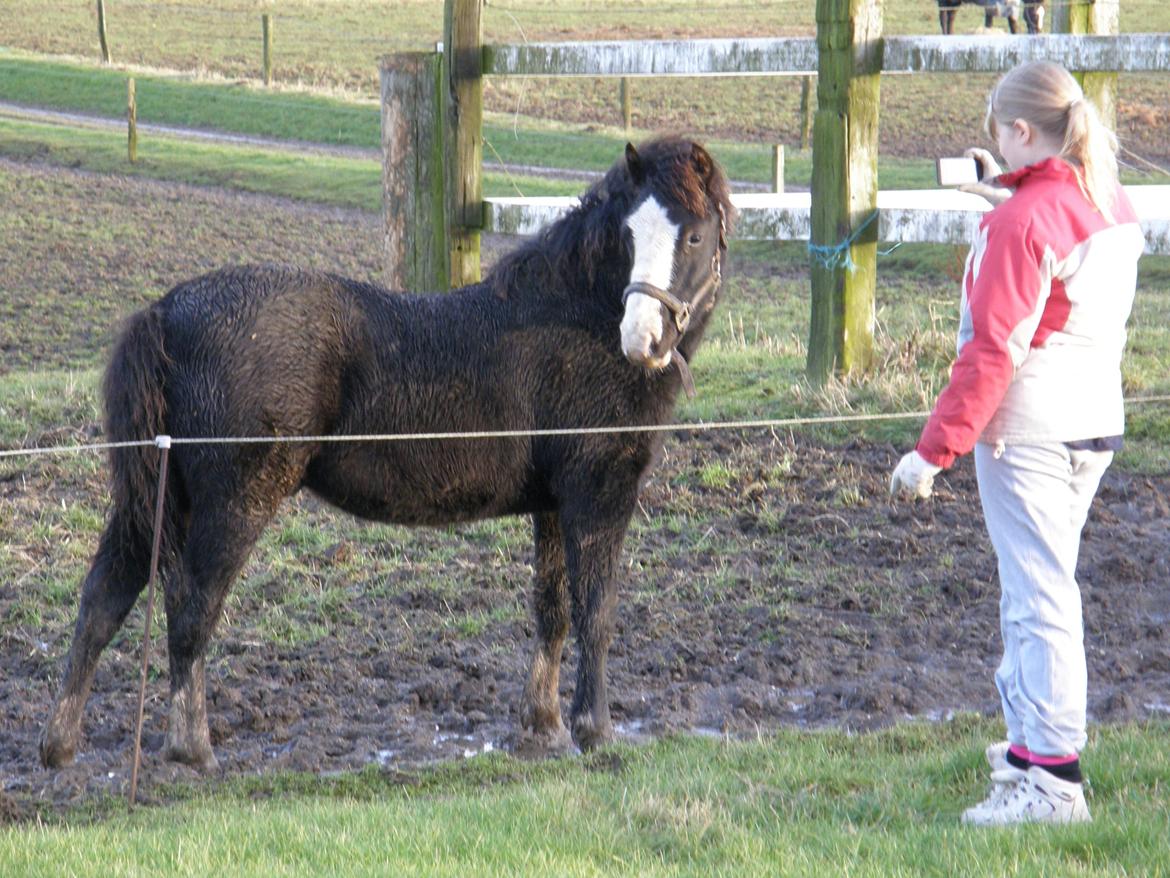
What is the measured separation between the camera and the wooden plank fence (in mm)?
8281

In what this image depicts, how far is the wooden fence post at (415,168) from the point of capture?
28.8ft

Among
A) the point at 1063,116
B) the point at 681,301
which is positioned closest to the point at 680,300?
the point at 681,301

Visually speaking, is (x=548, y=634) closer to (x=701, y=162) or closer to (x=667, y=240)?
(x=667, y=240)

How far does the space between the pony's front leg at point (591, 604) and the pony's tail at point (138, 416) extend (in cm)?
145

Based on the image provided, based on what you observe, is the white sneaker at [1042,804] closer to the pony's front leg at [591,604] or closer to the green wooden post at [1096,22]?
the pony's front leg at [591,604]

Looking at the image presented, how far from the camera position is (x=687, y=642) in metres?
6.14

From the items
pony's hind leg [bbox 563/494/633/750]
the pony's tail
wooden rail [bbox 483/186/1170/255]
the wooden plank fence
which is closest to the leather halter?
pony's hind leg [bbox 563/494/633/750]

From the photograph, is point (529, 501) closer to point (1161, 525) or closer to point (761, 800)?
point (761, 800)

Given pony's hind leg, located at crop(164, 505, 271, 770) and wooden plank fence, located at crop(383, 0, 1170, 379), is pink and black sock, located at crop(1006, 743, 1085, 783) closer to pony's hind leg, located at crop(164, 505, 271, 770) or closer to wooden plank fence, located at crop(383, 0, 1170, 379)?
pony's hind leg, located at crop(164, 505, 271, 770)

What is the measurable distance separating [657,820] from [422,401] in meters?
1.89

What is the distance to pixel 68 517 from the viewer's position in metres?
7.43

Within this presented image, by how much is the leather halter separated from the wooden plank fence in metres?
3.38

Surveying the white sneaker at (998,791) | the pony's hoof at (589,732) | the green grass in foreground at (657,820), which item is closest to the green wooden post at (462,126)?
the pony's hoof at (589,732)

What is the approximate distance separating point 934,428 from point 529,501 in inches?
80.5
